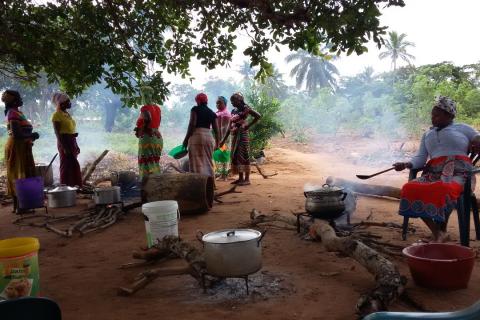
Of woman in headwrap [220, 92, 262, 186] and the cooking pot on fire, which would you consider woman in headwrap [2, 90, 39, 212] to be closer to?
woman in headwrap [220, 92, 262, 186]

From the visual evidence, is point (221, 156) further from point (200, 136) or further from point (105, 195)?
point (105, 195)

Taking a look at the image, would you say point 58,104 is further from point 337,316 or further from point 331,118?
point 331,118

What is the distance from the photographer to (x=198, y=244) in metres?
4.75

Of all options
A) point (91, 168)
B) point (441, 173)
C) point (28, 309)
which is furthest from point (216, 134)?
point (28, 309)

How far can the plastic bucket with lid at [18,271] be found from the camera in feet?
9.39

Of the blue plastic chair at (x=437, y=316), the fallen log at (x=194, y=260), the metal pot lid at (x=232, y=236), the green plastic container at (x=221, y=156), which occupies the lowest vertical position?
the fallen log at (x=194, y=260)

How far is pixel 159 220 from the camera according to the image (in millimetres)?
4277

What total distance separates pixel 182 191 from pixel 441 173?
3.69 meters

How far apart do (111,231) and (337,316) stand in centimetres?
385

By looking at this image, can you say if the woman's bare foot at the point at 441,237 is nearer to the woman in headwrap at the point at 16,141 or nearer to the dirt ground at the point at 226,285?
the dirt ground at the point at 226,285

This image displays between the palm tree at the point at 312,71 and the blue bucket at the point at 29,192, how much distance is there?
3948 centimetres

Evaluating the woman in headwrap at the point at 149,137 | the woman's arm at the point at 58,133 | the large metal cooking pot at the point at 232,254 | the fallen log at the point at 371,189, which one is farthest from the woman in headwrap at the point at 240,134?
the large metal cooking pot at the point at 232,254

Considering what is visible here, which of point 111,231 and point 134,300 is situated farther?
point 111,231

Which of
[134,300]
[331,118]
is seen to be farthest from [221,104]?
[331,118]
